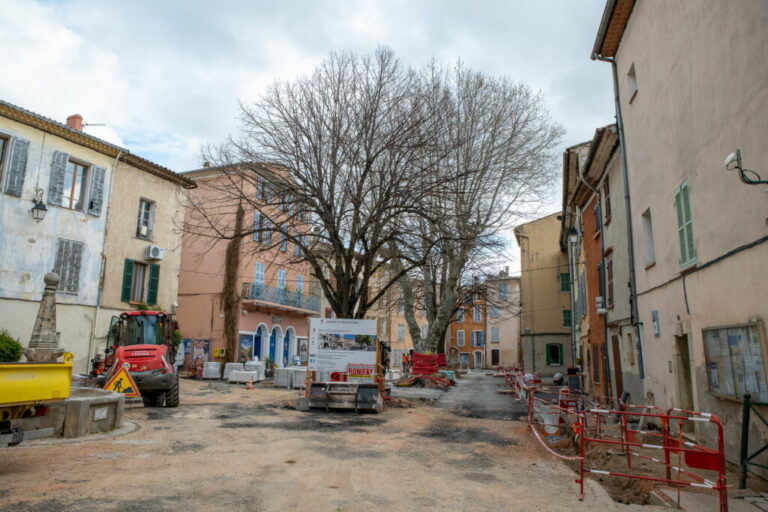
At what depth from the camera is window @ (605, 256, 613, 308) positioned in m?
15.3

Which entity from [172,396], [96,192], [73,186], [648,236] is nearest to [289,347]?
[96,192]

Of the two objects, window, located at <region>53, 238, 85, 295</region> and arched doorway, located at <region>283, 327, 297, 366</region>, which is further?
arched doorway, located at <region>283, 327, 297, 366</region>

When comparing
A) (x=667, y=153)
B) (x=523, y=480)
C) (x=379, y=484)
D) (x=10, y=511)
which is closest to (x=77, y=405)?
(x=10, y=511)

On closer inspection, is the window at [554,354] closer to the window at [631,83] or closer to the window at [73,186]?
the window at [631,83]

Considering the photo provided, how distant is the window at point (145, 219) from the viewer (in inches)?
852

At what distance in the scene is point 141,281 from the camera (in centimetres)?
2175

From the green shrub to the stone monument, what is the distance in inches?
191

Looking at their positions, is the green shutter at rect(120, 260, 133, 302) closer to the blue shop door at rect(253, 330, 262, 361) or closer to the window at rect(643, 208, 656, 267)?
the blue shop door at rect(253, 330, 262, 361)

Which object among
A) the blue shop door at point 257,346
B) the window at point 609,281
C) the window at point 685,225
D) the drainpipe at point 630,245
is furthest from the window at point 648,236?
the blue shop door at point 257,346

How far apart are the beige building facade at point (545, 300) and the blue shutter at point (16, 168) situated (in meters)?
25.9

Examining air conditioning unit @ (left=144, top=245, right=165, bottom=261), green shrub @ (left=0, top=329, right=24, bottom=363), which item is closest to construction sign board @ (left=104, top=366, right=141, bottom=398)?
green shrub @ (left=0, top=329, right=24, bottom=363)

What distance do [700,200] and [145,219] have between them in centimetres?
2048

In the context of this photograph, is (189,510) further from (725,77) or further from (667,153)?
(667,153)

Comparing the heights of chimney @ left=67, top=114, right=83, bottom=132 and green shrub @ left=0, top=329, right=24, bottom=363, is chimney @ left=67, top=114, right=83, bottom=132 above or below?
above
